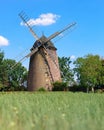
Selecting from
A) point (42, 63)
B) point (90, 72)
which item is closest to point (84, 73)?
point (90, 72)

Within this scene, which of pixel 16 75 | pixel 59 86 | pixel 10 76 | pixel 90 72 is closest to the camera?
pixel 59 86

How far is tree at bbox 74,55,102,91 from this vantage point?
74.4 m

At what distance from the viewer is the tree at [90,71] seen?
7444 centimetres

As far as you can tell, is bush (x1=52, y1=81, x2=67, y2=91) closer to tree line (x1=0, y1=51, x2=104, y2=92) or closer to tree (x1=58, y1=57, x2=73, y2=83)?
tree line (x1=0, y1=51, x2=104, y2=92)

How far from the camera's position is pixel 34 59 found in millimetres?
58938

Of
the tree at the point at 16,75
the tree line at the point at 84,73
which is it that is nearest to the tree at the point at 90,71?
the tree line at the point at 84,73

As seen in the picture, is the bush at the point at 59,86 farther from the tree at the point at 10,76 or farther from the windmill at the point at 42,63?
the tree at the point at 10,76

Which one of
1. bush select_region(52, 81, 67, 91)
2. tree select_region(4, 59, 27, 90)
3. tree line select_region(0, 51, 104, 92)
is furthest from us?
tree select_region(4, 59, 27, 90)

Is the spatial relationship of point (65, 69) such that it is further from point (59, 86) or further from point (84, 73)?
point (59, 86)

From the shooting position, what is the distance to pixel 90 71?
74875 millimetres

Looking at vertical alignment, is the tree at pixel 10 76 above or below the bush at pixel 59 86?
above

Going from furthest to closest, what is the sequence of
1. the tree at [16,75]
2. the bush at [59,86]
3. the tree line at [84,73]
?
the tree at [16,75], the tree line at [84,73], the bush at [59,86]

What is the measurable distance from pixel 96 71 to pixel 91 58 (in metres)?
3.05

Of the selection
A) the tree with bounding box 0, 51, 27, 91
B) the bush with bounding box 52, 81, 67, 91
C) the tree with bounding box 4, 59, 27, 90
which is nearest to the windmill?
the bush with bounding box 52, 81, 67, 91
